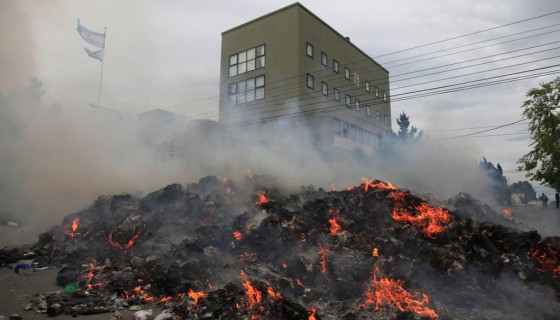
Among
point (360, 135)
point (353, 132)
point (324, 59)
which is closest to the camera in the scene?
point (324, 59)

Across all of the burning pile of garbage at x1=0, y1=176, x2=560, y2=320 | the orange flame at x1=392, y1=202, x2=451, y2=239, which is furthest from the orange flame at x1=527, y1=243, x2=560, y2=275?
the orange flame at x1=392, y1=202, x2=451, y2=239

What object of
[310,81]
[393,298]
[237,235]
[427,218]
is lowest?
[393,298]

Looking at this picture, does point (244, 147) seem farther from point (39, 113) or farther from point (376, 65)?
point (376, 65)

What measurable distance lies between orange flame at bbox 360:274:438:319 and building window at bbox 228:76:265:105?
19.7 metres

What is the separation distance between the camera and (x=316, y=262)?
340 inches

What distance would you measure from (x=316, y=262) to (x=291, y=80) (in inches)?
691

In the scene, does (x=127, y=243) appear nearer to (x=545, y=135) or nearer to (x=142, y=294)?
(x=142, y=294)

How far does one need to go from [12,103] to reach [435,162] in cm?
2187

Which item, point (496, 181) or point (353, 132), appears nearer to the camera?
point (496, 181)

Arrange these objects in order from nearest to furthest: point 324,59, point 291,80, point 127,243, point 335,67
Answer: point 127,243, point 291,80, point 324,59, point 335,67

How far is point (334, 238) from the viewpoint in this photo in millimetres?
9375

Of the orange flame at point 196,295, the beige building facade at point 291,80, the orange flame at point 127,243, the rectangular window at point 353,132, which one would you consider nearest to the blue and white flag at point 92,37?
the beige building facade at point 291,80

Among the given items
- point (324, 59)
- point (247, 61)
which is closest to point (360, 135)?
point (324, 59)

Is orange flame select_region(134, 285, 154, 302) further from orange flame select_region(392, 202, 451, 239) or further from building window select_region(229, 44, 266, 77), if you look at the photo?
building window select_region(229, 44, 266, 77)
